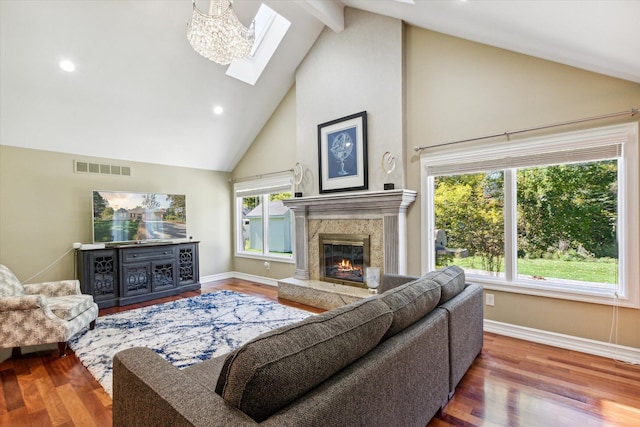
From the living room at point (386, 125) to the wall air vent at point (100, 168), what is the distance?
0.21 ft

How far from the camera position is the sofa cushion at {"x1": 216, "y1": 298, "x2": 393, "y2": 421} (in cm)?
93

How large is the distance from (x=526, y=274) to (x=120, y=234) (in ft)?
18.4

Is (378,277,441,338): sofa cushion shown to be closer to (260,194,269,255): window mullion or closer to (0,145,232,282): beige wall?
(260,194,269,255): window mullion

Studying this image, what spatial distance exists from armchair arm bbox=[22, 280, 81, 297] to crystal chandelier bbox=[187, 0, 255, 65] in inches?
118

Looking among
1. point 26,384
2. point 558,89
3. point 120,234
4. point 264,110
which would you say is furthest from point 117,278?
point 558,89

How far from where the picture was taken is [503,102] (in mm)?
3250

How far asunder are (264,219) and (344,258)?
221 cm

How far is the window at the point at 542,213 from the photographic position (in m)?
2.72

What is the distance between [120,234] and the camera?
4824 mm

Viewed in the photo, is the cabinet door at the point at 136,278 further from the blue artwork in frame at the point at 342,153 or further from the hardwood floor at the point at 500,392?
the blue artwork in frame at the point at 342,153

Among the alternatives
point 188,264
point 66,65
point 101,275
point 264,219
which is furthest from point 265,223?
point 66,65

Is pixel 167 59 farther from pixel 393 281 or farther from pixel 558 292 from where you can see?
pixel 558 292

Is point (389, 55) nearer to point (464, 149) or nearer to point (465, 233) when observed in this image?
point (464, 149)

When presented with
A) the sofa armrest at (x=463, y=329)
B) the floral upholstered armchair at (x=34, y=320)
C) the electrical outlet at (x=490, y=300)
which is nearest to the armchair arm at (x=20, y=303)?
the floral upholstered armchair at (x=34, y=320)
